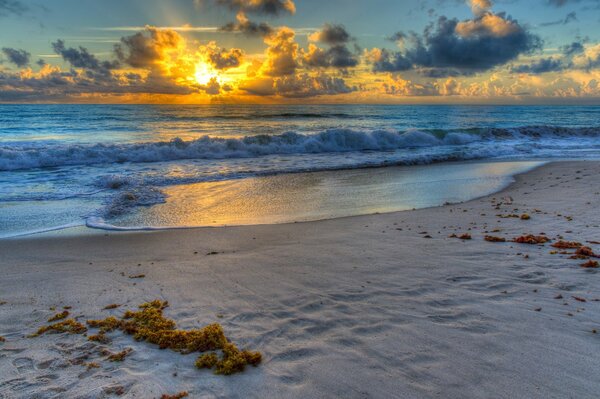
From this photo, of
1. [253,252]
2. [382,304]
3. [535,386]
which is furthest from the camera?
[253,252]

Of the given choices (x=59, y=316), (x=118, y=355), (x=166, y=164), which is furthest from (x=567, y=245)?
(x=166, y=164)

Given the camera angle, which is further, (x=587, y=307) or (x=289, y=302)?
(x=289, y=302)

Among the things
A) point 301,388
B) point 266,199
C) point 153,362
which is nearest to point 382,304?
point 301,388

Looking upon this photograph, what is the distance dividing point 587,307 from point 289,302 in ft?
10.3

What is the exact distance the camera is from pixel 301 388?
9.68ft

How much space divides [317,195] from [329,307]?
6.70 meters

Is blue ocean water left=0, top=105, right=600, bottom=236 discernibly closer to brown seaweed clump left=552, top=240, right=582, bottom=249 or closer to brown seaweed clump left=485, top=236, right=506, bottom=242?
brown seaweed clump left=485, top=236, right=506, bottom=242

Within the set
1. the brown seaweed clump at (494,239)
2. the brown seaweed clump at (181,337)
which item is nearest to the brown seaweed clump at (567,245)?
the brown seaweed clump at (494,239)

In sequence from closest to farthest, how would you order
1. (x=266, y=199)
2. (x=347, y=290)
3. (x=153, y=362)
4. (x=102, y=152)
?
(x=153, y=362) < (x=347, y=290) < (x=266, y=199) < (x=102, y=152)

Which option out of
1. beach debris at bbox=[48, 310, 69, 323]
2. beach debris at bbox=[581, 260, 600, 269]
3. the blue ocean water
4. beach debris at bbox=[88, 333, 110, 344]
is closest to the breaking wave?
the blue ocean water

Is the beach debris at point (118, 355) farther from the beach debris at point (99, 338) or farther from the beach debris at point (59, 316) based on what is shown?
the beach debris at point (59, 316)

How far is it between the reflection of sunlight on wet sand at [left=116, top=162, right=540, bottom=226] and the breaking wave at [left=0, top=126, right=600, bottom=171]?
6.56m

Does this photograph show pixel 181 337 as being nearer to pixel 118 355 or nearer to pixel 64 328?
pixel 118 355

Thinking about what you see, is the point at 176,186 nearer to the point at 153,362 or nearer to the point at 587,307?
the point at 153,362
